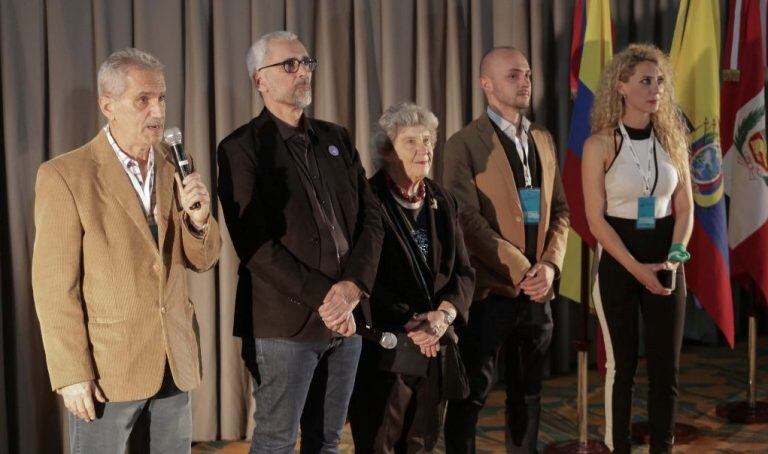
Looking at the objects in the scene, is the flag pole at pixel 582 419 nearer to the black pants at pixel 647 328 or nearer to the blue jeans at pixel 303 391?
the black pants at pixel 647 328

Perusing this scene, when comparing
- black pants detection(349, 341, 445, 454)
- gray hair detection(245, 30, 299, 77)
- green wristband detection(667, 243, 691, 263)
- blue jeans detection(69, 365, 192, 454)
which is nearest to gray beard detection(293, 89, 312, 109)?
gray hair detection(245, 30, 299, 77)

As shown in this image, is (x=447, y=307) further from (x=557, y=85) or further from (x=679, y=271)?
(x=557, y=85)

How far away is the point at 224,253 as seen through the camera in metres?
4.23

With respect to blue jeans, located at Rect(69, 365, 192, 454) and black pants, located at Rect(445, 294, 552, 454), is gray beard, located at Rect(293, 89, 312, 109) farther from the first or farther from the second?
black pants, located at Rect(445, 294, 552, 454)

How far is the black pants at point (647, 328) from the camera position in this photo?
3.52m

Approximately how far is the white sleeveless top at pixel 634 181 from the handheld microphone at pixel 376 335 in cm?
120

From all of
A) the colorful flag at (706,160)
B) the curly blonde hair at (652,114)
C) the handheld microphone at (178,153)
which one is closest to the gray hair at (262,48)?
the handheld microphone at (178,153)

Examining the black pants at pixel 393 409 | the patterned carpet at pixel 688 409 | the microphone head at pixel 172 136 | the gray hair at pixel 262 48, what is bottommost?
the patterned carpet at pixel 688 409

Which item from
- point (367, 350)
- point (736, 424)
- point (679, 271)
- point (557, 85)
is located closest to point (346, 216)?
point (367, 350)

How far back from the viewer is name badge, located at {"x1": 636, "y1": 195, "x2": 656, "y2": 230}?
3.52 metres

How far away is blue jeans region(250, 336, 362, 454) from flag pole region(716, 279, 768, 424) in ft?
8.31

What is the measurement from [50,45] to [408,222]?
1736 mm

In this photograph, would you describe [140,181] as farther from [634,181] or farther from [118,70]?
[634,181]

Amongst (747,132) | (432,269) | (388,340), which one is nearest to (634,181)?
(432,269)
